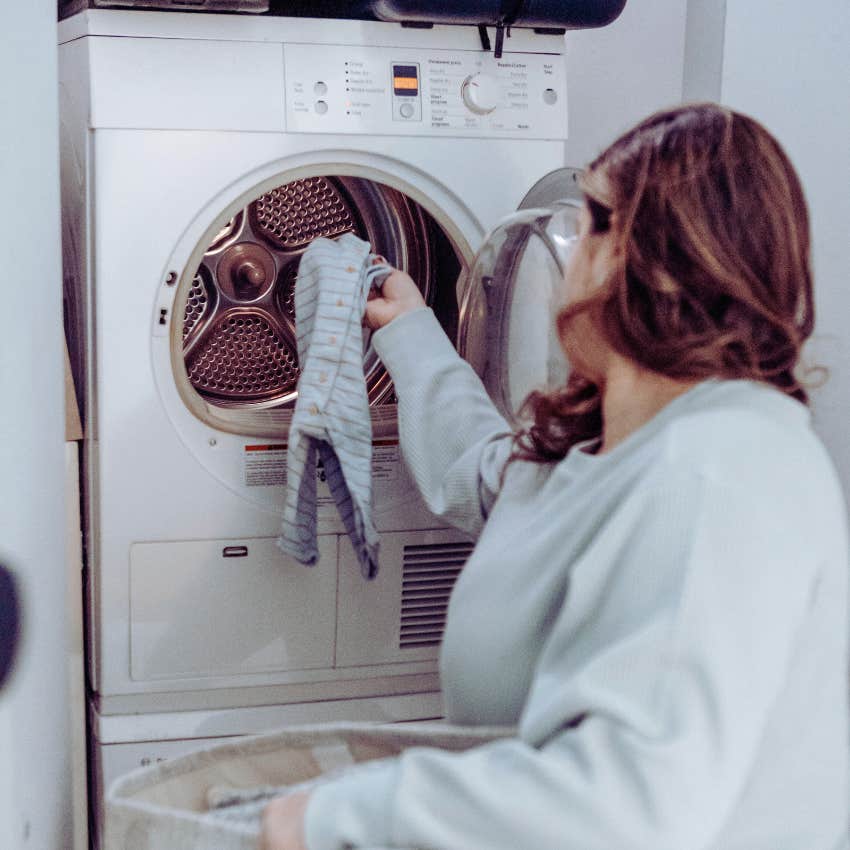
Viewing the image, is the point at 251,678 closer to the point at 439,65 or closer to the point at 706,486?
the point at 439,65

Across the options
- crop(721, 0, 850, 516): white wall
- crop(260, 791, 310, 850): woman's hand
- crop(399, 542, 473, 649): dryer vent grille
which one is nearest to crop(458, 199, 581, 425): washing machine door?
crop(399, 542, 473, 649): dryer vent grille

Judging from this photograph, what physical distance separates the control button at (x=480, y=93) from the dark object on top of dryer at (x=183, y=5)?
30 cm

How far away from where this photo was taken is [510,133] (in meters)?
1.68

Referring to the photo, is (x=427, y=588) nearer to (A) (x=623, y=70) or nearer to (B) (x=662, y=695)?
(B) (x=662, y=695)

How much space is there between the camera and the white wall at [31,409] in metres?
1.02

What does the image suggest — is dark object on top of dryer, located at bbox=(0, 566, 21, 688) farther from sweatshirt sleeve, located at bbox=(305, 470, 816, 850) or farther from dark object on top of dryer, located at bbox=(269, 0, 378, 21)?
dark object on top of dryer, located at bbox=(269, 0, 378, 21)

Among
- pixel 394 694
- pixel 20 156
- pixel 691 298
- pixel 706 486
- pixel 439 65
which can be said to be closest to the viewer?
pixel 706 486

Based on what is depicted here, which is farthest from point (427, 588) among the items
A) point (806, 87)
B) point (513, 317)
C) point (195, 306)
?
point (806, 87)

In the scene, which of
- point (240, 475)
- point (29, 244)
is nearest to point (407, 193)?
point (240, 475)

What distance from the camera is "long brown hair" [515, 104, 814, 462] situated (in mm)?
885

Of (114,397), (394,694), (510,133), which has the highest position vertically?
(510,133)

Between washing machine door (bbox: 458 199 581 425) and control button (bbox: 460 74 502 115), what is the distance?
166mm

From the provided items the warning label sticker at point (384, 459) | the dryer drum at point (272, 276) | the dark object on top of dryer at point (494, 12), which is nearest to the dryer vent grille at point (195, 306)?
the dryer drum at point (272, 276)

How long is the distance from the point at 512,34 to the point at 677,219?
904mm
